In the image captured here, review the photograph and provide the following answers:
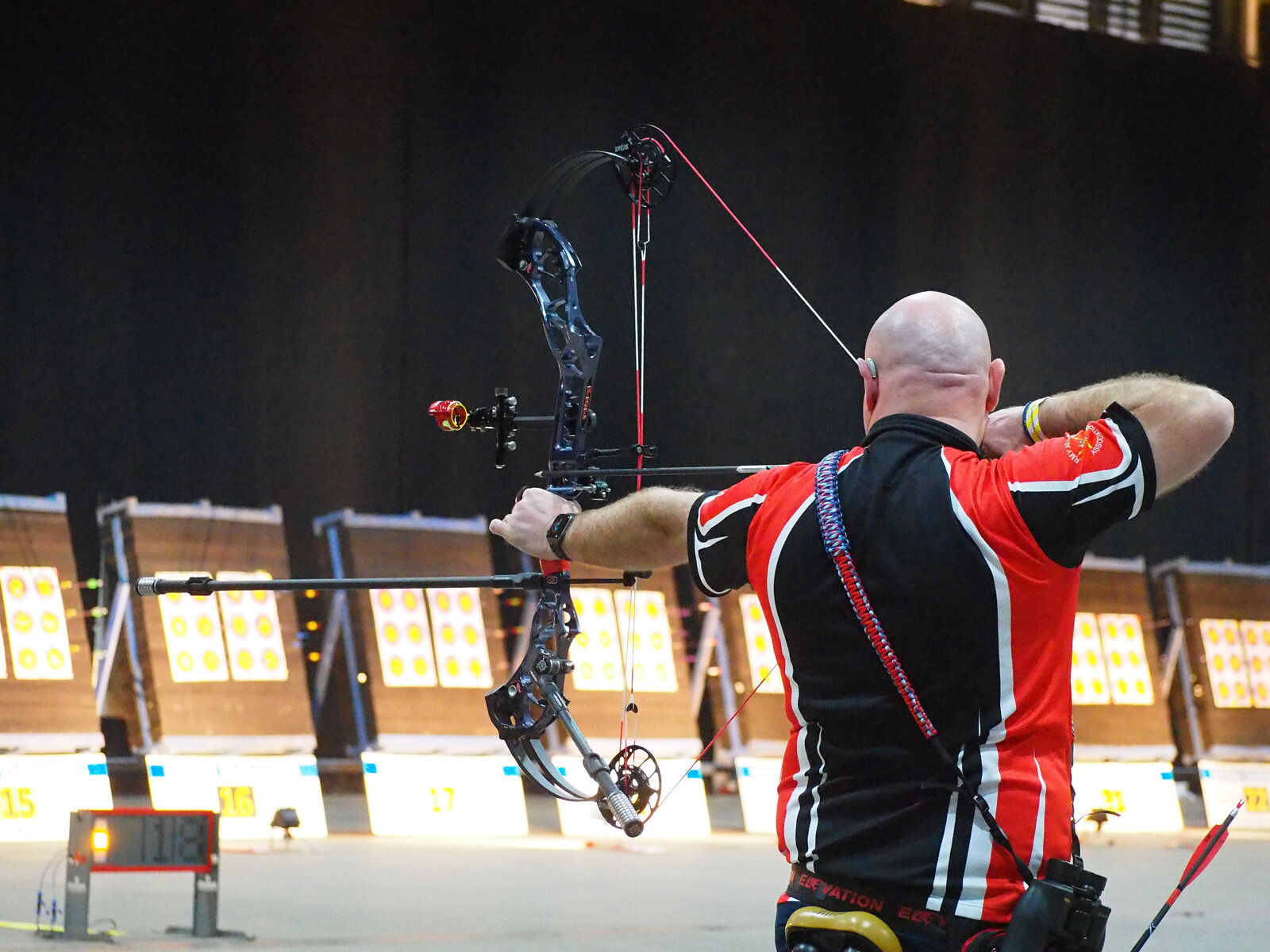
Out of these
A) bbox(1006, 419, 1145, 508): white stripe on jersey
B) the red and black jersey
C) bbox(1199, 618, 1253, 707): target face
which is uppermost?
bbox(1006, 419, 1145, 508): white stripe on jersey

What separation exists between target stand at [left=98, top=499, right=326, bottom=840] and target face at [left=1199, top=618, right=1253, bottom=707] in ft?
14.9

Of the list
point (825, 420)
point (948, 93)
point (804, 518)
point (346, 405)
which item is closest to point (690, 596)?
point (825, 420)

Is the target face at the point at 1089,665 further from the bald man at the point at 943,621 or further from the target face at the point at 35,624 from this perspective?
the bald man at the point at 943,621

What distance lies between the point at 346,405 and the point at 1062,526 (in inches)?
262

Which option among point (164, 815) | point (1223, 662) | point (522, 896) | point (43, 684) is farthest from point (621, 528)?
point (1223, 662)

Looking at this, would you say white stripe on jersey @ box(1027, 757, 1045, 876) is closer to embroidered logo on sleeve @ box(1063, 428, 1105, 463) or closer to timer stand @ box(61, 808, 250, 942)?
embroidered logo on sleeve @ box(1063, 428, 1105, 463)

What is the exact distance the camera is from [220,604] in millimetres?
6785

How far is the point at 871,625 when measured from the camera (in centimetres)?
160

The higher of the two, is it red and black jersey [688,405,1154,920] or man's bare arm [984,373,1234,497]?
man's bare arm [984,373,1234,497]

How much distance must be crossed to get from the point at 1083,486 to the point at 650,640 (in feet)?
20.6

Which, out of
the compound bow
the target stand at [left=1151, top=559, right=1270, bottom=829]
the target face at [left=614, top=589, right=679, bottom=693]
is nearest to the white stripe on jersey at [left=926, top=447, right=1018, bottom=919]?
the compound bow

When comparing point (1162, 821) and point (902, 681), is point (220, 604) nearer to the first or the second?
point (1162, 821)

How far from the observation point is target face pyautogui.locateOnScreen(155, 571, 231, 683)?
666 cm

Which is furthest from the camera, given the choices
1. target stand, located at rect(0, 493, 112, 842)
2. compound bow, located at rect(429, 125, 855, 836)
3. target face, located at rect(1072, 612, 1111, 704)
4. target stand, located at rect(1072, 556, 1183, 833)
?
target face, located at rect(1072, 612, 1111, 704)
